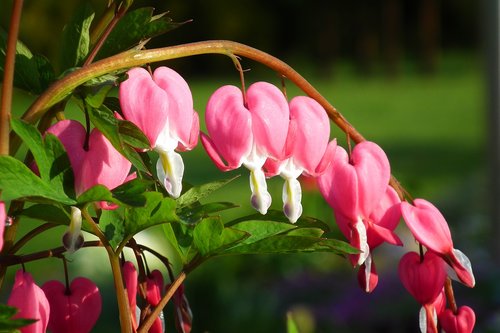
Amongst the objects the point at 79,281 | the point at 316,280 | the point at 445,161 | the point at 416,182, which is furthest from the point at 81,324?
the point at 445,161

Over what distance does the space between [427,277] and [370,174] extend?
0.32 feet

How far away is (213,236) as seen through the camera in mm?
732

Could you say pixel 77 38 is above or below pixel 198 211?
above

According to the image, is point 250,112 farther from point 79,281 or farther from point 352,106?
point 352,106

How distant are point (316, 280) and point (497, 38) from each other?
1390 millimetres

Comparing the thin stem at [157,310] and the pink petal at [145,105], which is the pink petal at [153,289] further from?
the pink petal at [145,105]

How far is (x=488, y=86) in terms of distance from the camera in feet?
14.5

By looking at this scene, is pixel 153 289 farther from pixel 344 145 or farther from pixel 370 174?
pixel 344 145

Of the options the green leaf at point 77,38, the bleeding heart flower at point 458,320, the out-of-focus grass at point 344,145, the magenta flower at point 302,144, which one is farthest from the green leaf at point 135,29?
the out-of-focus grass at point 344,145

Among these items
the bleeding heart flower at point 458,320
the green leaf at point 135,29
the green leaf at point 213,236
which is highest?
the green leaf at point 135,29

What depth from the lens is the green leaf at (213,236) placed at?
2.35 ft

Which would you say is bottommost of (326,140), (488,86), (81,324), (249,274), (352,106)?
(352,106)

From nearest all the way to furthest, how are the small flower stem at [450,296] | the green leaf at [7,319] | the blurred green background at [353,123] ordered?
the green leaf at [7,319]
the small flower stem at [450,296]
the blurred green background at [353,123]

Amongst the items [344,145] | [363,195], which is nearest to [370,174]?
[363,195]
